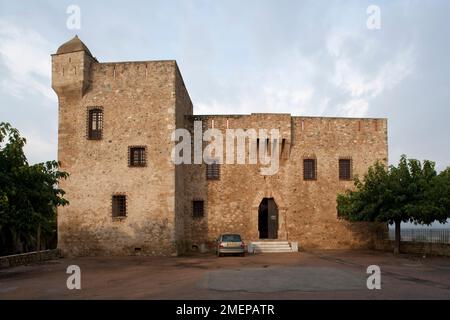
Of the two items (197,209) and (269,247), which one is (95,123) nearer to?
(197,209)

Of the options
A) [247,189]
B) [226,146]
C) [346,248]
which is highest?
[226,146]

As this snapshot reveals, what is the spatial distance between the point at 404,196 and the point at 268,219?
801cm

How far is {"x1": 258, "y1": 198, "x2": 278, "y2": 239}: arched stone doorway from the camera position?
24875 millimetres

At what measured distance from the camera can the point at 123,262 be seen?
1781cm

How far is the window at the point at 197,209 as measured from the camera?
24.2m

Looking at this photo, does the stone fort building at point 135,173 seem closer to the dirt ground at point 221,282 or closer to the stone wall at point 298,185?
the stone wall at point 298,185

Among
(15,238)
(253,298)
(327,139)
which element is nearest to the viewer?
(253,298)

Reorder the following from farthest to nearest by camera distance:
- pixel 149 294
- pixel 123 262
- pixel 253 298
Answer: pixel 123 262 → pixel 149 294 → pixel 253 298

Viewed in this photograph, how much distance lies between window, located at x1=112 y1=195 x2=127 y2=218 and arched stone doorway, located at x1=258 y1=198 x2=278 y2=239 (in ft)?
27.5

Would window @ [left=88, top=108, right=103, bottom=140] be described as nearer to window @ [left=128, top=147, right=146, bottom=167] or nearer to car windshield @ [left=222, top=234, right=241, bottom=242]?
window @ [left=128, top=147, right=146, bottom=167]

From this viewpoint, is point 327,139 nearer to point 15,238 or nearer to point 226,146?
point 226,146

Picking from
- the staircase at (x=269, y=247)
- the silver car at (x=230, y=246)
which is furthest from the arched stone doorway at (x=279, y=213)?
the silver car at (x=230, y=246)

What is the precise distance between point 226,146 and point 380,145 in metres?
9.54

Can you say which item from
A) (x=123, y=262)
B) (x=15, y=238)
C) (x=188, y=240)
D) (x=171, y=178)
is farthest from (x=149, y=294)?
(x=15, y=238)
